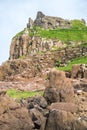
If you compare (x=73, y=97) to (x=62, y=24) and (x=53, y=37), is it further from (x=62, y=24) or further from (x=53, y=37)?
(x=62, y=24)

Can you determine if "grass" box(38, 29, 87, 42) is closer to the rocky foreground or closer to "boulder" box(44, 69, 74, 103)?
the rocky foreground

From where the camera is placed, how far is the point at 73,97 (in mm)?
44094

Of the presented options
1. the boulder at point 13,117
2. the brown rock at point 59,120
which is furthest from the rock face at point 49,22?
the brown rock at point 59,120

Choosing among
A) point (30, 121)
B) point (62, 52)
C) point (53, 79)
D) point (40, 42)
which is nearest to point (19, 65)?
point (62, 52)

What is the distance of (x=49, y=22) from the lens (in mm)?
107812

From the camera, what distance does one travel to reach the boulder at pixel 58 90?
4384 centimetres

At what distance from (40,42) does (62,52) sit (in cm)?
1709

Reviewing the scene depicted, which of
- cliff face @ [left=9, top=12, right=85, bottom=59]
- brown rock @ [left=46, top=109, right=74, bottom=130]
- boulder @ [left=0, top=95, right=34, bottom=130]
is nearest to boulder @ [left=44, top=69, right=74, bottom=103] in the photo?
boulder @ [left=0, top=95, right=34, bottom=130]

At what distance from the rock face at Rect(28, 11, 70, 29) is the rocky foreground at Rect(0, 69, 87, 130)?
195 feet

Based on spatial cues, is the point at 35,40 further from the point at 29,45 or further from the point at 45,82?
the point at 45,82

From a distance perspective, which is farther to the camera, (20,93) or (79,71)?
(79,71)

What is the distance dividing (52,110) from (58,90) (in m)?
5.90

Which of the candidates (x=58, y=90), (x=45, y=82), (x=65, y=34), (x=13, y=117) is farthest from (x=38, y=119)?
(x=65, y=34)

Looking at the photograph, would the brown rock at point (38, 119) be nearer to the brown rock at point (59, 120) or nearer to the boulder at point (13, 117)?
the boulder at point (13, 117)
